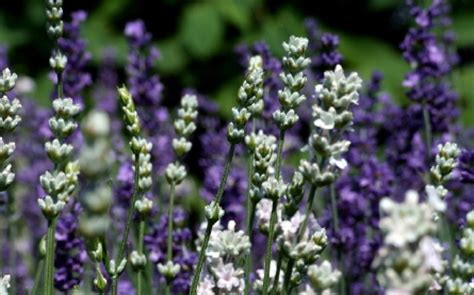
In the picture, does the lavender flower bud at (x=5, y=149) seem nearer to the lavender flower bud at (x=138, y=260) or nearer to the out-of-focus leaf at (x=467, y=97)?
the lavender flower bud at (x=138, y=260)

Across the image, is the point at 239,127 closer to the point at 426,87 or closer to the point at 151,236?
the point at 151,236

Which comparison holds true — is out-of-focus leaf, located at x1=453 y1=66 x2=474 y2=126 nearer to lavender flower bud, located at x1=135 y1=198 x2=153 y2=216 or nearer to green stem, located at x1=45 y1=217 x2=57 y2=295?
lavender flower bud, located at x1=135 y1=198 x2=153 y2=216

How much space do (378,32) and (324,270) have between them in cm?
453

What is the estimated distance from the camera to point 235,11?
4.79m

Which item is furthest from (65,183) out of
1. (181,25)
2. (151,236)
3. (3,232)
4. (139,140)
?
(181,25)

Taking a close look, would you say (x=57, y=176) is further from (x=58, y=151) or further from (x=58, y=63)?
(x=58, y=63)

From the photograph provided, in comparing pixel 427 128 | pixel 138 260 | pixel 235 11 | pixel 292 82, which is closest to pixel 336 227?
pixel 427 128

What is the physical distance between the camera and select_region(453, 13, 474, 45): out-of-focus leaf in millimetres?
5145

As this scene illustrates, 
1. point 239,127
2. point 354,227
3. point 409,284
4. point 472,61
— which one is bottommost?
point 409,284

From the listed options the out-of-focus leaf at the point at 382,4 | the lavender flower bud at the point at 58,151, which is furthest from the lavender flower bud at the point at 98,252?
the out-of-focus leaf at the point at 382,4

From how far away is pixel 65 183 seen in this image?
132cm

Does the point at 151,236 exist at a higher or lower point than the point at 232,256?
higher

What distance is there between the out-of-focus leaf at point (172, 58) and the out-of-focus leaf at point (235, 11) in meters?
0.34

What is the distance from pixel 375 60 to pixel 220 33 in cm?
92
